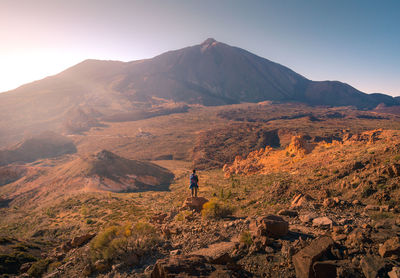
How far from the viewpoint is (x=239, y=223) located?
22.2ft

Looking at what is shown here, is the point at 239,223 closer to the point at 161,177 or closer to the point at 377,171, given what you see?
the point at 377,171

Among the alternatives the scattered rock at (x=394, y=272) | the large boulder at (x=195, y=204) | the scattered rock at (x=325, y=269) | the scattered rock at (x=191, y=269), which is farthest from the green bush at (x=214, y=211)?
the scattered rock at (x=394, y=272)

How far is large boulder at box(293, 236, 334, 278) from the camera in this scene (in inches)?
139

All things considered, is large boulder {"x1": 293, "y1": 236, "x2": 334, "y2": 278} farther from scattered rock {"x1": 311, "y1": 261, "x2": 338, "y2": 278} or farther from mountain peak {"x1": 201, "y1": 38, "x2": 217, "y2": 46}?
mountain peak {"x1": 201, "y1": 38, "x2": 217, "y2": 46}

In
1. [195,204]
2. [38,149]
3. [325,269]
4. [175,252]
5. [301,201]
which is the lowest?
[38,149]

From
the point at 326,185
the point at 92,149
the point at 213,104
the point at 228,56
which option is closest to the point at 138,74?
the point at 213,104

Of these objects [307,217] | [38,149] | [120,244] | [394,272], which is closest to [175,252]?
[120,244]

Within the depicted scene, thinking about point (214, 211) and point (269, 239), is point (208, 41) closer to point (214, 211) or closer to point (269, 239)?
point (214, 211)

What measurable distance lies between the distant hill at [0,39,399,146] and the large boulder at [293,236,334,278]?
8298 cm

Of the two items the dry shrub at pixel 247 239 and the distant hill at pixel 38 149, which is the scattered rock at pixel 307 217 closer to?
the dry shrub at pixel 247 239

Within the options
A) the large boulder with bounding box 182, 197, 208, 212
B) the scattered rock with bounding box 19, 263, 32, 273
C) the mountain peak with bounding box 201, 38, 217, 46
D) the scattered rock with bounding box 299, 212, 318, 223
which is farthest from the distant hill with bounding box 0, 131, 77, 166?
the mountain peak with bounding box 201, 38, 217, 46

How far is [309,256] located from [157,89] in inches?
5182

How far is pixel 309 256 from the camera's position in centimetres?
366

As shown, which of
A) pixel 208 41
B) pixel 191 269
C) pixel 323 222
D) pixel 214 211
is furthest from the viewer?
pixel 208 41
